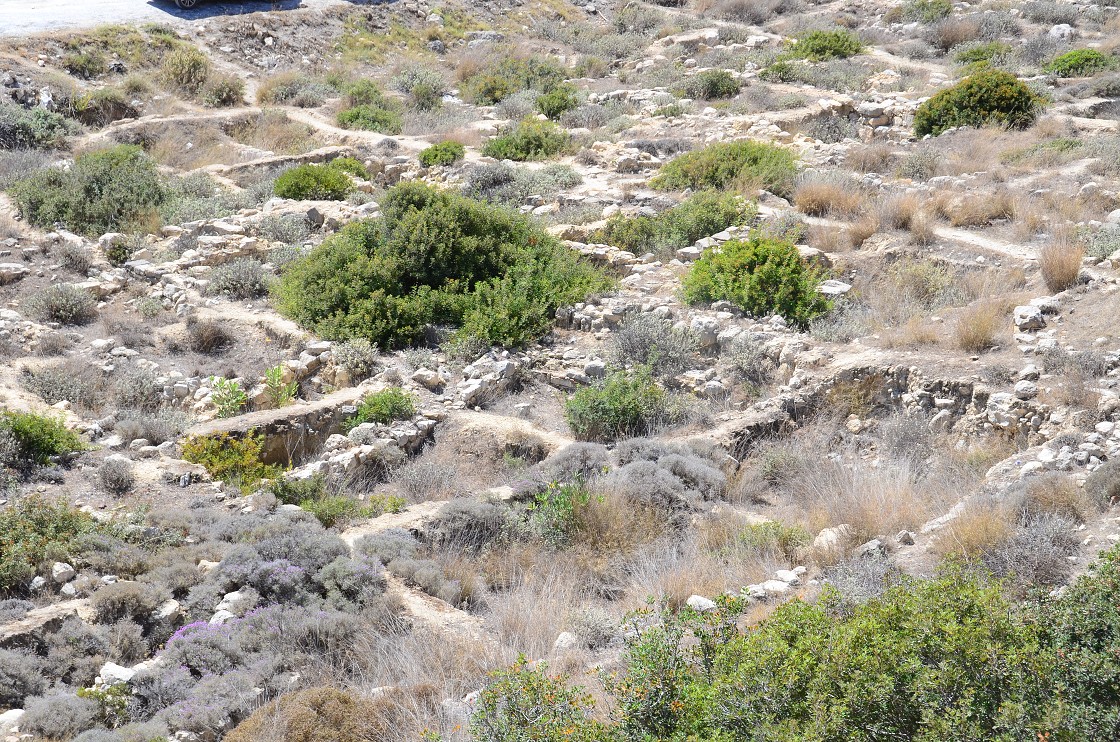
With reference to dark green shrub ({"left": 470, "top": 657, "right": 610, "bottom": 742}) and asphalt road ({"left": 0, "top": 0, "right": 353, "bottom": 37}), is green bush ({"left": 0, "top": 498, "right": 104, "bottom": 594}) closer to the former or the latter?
dark green shrub ({"left": 470, "top": 657, "right": 610, "bottom": 742})

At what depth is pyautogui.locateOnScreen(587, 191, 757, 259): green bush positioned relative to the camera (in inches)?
465

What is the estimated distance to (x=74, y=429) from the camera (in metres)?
7.62

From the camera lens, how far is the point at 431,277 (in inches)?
→ 414

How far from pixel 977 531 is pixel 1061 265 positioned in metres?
5.23

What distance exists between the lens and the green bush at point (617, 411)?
814 cm

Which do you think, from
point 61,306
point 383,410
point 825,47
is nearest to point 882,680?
point 383,410

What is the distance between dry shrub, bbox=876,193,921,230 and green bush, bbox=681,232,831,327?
6.12 ft

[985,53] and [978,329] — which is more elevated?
[985,53]

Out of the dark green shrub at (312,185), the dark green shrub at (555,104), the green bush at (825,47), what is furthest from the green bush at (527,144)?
the green bush at (825,47)

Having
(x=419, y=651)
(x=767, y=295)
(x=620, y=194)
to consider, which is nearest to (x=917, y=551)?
(x=419, y=651)

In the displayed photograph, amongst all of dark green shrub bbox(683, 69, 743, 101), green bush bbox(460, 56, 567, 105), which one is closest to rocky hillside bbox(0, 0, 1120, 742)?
dark green shrub bbox(683, 69, 743, 101)

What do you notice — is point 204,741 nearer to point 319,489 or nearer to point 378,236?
point 319,489

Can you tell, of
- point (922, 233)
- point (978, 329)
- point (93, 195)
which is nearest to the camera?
point (978, 329)

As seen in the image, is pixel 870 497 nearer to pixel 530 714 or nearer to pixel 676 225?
pixel 530 714
